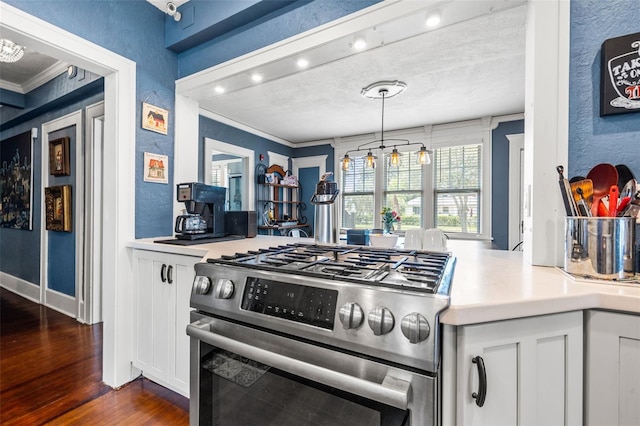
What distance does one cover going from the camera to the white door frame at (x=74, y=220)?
121 inches

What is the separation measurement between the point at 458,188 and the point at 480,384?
14.1 feet

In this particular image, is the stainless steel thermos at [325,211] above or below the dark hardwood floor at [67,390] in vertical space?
above

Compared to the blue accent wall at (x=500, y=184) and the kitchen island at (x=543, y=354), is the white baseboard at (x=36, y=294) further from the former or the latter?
the blue accent wall at (x=500, y=184)

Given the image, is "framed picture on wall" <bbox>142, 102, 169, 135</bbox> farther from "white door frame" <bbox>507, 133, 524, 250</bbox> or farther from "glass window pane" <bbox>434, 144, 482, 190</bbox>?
"white door frame" <bbox>507, 133, 524, 250</bbox>

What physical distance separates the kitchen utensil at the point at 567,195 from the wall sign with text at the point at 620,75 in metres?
0.31

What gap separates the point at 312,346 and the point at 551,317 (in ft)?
2.15

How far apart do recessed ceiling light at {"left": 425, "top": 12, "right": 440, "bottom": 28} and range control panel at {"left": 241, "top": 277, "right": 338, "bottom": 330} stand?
144 centimetres

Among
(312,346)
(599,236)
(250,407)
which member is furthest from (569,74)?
(250,407)

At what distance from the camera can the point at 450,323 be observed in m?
0.69

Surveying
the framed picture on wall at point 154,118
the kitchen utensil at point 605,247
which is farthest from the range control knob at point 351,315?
the framed picture on wall at point 154,118

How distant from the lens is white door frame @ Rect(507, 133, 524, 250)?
4.03 meters

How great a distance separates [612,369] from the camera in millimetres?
776

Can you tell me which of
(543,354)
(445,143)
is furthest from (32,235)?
(445,143)

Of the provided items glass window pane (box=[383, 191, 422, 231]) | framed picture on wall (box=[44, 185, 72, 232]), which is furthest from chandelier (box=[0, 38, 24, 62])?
glass window pane (box=[383, 191, 422, 231])
